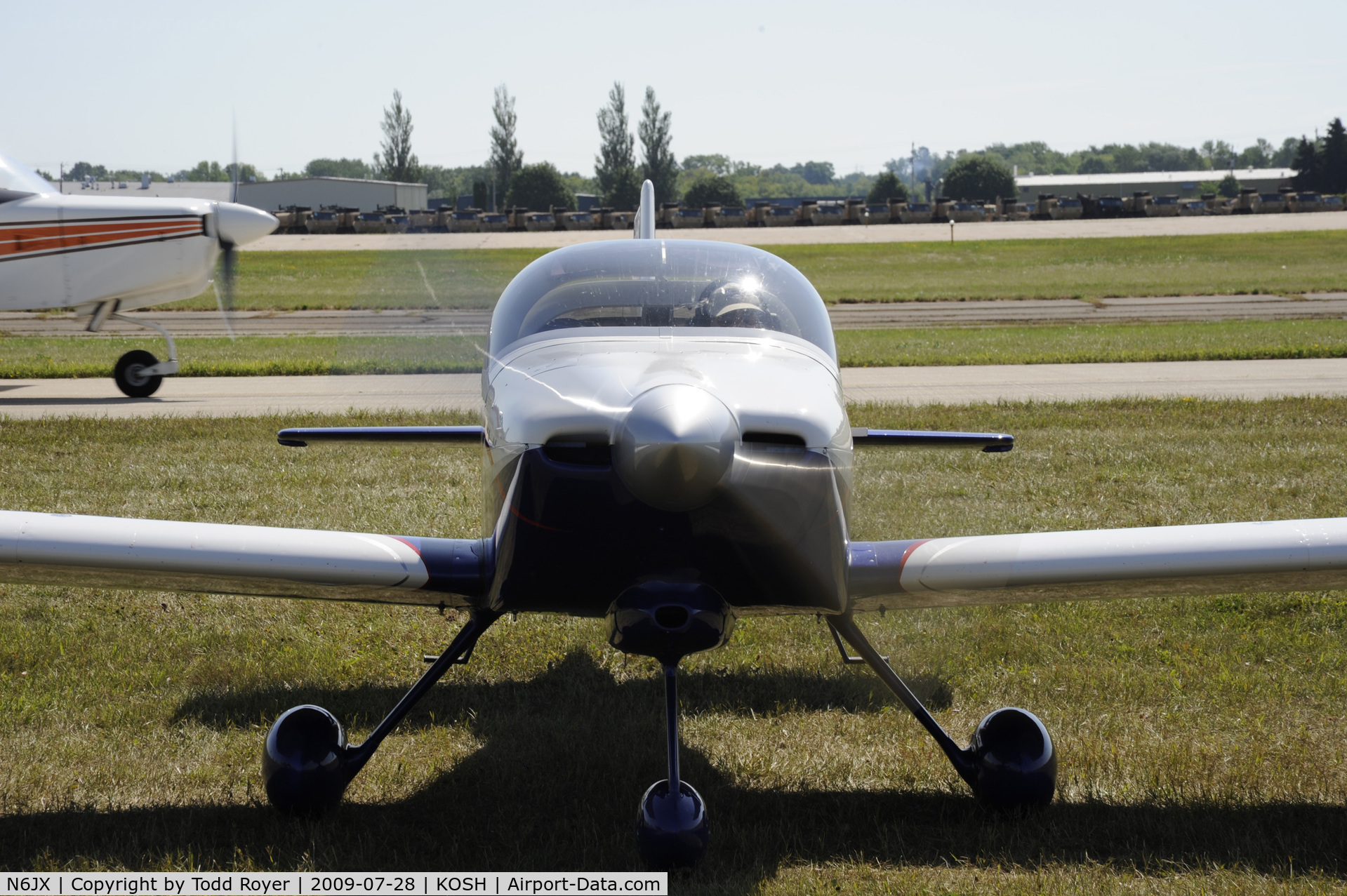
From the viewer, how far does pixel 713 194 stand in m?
86.9

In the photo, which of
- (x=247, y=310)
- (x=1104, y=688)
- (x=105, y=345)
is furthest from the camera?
(x=247, y=310)

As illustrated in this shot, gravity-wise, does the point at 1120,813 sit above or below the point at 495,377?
below

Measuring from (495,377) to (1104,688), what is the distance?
311 centimetres

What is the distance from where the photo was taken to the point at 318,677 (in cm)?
500

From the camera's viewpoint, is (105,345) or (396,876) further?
(105,345)

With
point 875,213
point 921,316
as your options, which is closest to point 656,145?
point 875,213

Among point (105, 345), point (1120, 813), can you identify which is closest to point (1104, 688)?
point (1120, 813)

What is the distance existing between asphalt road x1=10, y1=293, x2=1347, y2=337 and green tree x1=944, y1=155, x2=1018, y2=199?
86.3 m

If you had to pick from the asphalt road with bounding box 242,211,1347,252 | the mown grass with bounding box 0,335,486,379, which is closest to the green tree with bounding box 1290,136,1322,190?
the asphalt road with bounding box 242,211,1347,252

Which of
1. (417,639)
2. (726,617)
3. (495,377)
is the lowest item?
(417,639)

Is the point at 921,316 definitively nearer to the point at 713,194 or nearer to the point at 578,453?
the point at 578,453

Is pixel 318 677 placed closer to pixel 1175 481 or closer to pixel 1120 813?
pixel 1120 813

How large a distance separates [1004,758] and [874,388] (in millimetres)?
9716

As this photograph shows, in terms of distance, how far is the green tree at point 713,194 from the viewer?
282 ft
